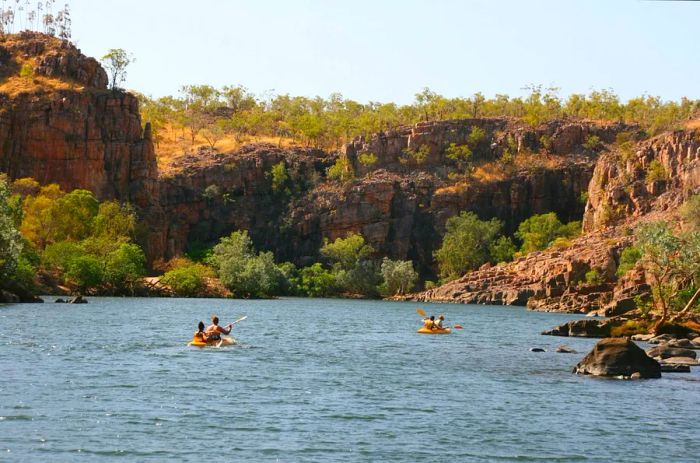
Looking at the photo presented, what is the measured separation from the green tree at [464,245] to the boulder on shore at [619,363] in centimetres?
11129

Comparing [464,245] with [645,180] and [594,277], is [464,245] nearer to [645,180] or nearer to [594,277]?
[645,180]

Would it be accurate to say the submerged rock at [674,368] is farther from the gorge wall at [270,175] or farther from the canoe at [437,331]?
the gorge wall at [270,175]

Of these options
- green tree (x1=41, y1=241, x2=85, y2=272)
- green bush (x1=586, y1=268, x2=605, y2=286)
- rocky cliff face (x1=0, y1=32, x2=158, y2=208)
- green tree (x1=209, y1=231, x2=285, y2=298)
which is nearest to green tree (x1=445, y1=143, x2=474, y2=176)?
green tree (x1=209, y1=231, x2=285, y2=298)

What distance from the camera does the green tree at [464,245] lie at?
159 m

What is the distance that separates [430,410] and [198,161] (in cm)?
14539

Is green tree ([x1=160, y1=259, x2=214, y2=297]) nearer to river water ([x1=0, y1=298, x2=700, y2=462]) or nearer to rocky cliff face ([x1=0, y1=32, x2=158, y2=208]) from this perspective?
rocky cliff face ([x1=0, y1=32, x2=158, y2=208])

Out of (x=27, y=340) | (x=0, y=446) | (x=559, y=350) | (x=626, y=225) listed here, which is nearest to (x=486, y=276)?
(x=626, y=225)

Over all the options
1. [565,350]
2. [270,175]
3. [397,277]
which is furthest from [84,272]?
[270,175]

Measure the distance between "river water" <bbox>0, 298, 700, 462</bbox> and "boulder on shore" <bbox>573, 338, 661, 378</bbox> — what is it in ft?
3.14

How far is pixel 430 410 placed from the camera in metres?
35.2

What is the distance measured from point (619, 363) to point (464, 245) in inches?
4507

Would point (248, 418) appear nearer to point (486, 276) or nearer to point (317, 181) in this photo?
point (486, 276)

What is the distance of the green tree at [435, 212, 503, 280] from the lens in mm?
158625

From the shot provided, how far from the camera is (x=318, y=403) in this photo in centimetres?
3603
